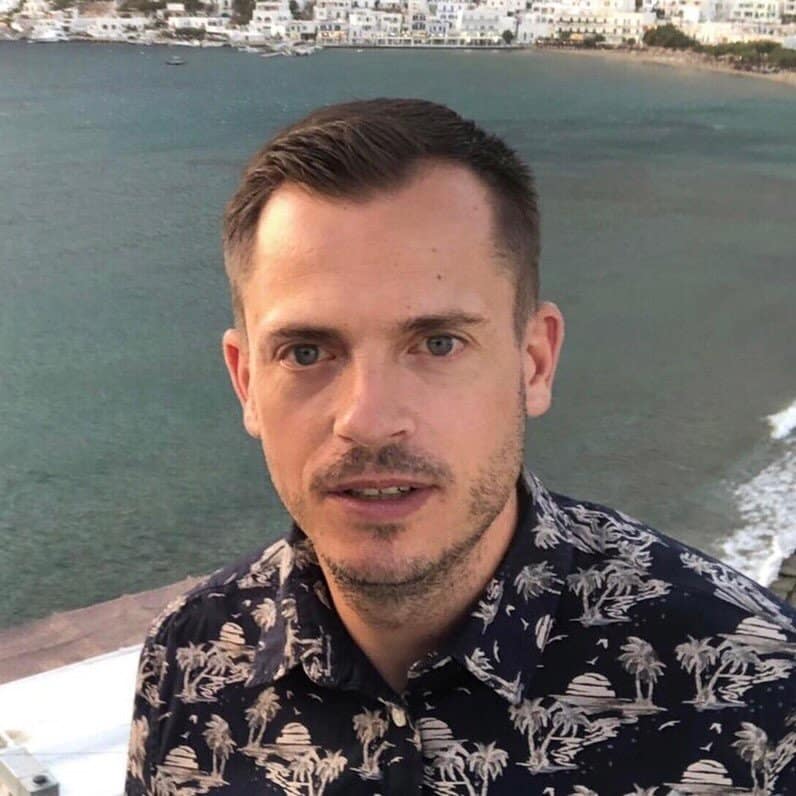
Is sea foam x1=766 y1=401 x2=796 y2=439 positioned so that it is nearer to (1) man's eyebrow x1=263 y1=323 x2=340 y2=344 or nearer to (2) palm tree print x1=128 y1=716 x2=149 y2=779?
(2) palm tree print x1=128 y1=716 x2=149 y2=779

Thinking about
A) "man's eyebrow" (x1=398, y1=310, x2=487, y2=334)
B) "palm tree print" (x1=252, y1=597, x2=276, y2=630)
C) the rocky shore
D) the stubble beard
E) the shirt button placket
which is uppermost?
"man's eyebrow" (x1=398, y1=310, x2=487, y2=334)

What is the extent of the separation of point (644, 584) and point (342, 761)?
0.83ft

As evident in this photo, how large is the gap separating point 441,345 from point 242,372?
215mm

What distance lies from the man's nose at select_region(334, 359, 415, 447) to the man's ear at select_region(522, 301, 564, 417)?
0.14m

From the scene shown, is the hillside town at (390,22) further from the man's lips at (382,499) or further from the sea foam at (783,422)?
the man's lips at (382,499)

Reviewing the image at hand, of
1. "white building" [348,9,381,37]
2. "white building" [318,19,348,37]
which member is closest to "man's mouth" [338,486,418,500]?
"white building" [318,19,348,37]

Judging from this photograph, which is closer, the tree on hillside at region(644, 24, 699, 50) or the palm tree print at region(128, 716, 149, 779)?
the palm tree print at region(128, 716, 149, 779)

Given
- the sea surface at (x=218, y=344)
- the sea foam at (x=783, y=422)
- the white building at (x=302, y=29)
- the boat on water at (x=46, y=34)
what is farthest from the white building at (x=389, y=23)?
the sea foam at (x=783, y=422)

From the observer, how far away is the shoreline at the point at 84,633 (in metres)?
3.98

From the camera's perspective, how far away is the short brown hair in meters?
0.77


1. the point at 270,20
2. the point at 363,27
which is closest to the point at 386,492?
the point at 270,20

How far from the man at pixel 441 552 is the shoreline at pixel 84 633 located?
10.5ft

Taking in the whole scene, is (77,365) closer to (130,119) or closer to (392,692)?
(392,692)

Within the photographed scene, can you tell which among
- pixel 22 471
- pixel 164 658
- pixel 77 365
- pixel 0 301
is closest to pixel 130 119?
pixel 0 301
